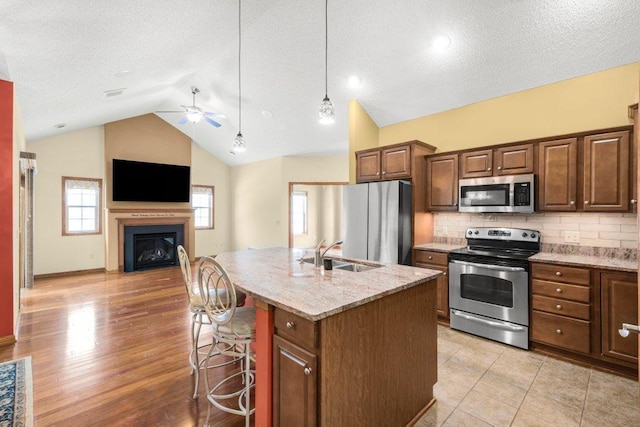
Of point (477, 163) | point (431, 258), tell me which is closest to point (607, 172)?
point (477, 163)

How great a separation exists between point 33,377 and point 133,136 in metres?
5.71

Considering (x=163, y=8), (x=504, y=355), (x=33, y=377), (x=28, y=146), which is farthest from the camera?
(x=28, y=146)

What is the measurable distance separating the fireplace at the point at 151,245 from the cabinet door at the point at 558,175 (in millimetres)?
7226

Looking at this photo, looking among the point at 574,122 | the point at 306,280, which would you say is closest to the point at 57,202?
the point at 306,280

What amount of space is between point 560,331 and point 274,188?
5894 millimetres

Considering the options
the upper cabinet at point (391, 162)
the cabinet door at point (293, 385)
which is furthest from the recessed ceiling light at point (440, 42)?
the cabinet door at point (293, 385)

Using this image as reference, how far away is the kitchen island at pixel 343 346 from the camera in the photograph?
1390 mm

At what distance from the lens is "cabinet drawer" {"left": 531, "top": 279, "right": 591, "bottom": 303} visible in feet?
8.54

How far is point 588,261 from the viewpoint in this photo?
2682mm

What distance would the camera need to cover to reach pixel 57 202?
240 inches

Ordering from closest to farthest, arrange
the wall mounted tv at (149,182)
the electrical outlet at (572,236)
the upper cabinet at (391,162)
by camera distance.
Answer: the electrical outlet at (572,236) < the upper cabinet at (391,162) < the wall mounted tv at (149,182)

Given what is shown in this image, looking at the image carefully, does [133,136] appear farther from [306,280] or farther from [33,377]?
[306,280]

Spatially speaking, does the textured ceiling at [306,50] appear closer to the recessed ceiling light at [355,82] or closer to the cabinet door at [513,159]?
the recessed ceiling light at [355,82]

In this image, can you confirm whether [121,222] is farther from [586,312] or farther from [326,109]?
[586,312]
